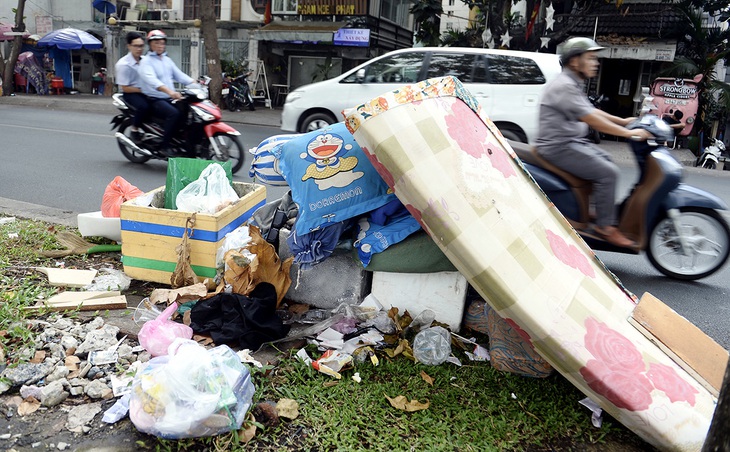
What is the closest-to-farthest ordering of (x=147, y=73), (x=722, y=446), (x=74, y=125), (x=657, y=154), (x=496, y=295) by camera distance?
(x=722, y=446) → (x=496, y=295) → (x=657, y=154) → (x=147, y=73) → (x=74, y=125)

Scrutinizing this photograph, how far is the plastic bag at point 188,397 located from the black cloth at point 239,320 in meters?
0.59

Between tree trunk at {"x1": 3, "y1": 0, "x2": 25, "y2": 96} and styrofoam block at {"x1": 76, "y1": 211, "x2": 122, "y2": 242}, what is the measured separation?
62.0ft

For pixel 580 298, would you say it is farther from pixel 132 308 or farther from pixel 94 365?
pixel 132 308

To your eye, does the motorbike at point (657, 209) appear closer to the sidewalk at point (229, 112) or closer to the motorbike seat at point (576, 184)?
the motorbike seat at point (576, 184)

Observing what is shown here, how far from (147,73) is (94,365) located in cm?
550

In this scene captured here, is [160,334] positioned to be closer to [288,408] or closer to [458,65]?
[288,408]

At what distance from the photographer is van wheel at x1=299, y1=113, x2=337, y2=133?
34.3 ft

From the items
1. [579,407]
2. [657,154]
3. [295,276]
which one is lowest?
[579,407]

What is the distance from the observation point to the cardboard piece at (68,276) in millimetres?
3838

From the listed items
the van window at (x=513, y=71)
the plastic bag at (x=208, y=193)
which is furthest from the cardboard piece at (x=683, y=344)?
the van window at (x=513, y=71)

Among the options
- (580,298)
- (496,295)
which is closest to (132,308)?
(496,295)

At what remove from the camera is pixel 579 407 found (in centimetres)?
285

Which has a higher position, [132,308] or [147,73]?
[147,73]

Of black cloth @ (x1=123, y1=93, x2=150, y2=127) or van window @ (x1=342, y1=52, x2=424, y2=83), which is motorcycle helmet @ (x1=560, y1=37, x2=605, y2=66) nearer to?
van window @ (x1=342, y1=52, x2=424, y2=83)
